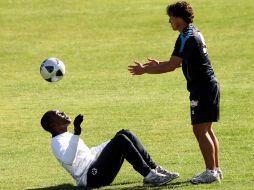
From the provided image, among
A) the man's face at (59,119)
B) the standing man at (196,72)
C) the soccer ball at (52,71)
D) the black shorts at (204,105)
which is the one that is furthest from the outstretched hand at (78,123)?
the soccer ball at (52,71)

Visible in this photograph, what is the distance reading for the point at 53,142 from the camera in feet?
36.3

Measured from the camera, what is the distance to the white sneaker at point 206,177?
10.8 m

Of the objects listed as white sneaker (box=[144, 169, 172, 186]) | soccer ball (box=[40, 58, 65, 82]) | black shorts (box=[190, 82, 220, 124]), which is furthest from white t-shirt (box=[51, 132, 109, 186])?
soccer ball (box=[40, 58, 65, 82])

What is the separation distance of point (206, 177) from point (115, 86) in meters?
9.65

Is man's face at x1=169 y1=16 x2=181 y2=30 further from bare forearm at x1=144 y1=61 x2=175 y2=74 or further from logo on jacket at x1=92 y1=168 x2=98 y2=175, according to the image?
logo on jacket at x1=92 y1=168 x2=98 y2=175

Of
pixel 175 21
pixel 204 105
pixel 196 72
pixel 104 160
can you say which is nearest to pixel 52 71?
pixel 104 160

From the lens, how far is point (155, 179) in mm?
10789

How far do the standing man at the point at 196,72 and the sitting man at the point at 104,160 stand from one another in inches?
23.3

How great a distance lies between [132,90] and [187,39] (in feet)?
29.7

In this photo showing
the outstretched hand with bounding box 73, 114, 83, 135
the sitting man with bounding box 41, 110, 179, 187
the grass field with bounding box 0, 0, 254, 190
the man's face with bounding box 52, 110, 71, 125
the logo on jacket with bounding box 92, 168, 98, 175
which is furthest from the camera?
the grass field with bounding box 0, 0, 254, 190

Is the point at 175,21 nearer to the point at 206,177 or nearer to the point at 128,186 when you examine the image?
the point at 206,177

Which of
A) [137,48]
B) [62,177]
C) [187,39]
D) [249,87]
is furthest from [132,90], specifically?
[187,39]

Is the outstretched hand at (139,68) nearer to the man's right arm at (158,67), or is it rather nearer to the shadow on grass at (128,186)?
the man's right arm at (158,67)

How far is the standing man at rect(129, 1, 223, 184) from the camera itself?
10680 mm
